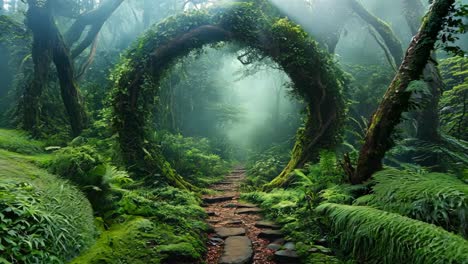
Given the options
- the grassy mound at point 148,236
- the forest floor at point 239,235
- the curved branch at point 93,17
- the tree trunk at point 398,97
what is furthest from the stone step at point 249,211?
the curved branch at point 93,17

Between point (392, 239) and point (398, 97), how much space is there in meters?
2.78

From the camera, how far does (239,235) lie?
557 centimetres

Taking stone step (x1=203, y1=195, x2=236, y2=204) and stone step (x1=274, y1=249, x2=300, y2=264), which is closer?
stone step (x1=274, y1=249, x2=300, y2=264)

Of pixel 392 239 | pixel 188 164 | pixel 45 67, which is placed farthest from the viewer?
pixel 188 164

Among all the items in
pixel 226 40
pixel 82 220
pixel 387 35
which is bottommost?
pixel 82 220

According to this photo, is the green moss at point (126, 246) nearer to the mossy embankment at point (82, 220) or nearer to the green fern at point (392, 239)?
the mossy embankment at point (82, 220)

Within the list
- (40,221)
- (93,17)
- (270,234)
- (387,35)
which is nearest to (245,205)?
(270,234)

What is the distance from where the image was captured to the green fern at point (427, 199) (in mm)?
3428

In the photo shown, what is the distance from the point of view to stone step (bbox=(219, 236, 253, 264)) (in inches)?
172

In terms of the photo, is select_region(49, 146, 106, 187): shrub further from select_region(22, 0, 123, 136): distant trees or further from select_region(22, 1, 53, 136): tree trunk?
select_region(22, 1, 53, 136): tree trunk

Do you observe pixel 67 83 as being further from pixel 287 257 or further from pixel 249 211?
pixel 287 257

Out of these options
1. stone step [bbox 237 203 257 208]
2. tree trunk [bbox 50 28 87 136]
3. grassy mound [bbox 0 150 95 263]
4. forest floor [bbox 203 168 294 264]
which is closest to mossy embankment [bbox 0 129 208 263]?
grassy mound [bbox 0 150 95 263]

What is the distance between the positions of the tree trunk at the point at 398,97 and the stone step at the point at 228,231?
2314 mm

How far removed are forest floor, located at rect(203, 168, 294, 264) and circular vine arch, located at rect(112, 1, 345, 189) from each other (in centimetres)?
178
